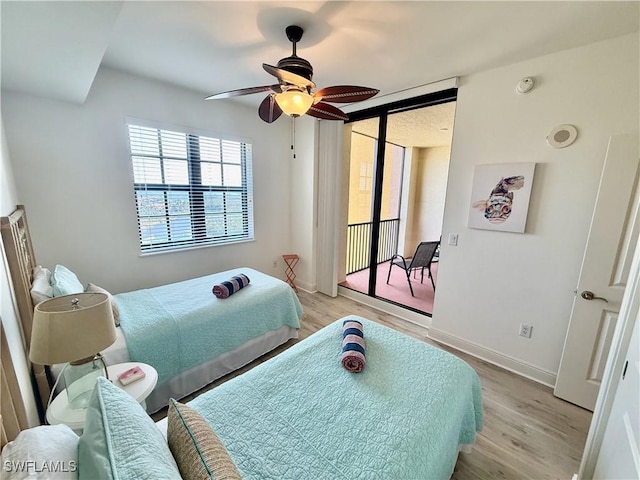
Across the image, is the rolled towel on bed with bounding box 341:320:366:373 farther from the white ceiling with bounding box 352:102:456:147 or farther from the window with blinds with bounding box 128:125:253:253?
the white ceiling with bounding box 352:102:456:147

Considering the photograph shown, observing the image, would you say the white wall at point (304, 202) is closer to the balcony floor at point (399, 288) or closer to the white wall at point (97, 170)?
the balcony floor at point (399, 288)

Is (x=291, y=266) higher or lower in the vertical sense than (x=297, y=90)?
lower

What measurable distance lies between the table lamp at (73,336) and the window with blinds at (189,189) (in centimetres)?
183

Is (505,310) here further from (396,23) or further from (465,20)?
(396,23)

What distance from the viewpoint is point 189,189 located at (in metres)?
3.10

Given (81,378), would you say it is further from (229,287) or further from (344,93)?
(344,93)

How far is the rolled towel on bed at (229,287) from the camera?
2.26 meters

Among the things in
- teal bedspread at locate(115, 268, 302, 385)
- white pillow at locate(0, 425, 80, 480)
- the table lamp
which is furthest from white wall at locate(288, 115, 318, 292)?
white pillow at locate(0, 425, 80, 480)

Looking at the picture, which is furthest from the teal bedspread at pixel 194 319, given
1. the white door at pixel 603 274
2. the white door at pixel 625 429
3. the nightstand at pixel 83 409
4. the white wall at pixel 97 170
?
the white door at pixel 603 274

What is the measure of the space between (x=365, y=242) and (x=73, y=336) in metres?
4.14

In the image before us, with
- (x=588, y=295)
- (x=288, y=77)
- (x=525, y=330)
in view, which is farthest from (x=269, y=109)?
(x=525, y=330)

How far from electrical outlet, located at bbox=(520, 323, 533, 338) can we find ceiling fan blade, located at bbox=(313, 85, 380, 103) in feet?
7.64

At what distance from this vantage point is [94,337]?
1.08 metres

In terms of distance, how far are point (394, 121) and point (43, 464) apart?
3.90 meters
